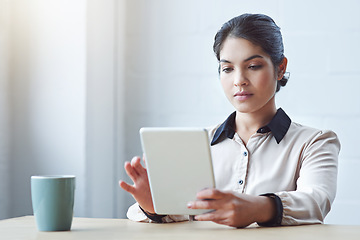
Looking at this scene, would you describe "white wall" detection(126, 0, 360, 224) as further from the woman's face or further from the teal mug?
the teal mug

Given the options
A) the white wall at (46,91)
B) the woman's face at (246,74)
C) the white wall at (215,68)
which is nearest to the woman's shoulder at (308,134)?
the woman's face at (246,74)

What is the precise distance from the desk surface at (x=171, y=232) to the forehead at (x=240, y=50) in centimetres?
45

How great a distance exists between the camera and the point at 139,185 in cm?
120

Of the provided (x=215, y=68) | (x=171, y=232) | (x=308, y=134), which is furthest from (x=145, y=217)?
(x=215, y=68)

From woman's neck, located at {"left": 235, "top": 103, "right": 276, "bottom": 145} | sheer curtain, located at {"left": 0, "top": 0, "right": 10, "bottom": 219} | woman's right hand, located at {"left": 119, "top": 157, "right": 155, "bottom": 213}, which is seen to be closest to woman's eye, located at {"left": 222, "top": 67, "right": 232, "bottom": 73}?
woman's neck, located at {"left": 235, "top": 103, "right": 276, "bottom": 145}

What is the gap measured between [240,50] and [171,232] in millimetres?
557

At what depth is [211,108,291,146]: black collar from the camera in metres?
1.49

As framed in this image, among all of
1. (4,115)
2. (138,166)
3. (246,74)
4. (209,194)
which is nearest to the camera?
(209,194)

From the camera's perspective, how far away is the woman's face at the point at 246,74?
1.40 m

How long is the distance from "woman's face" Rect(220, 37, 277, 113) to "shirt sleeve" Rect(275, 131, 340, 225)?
18 centimetres

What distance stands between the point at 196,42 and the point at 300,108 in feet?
1.59

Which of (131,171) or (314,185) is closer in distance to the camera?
(131,171)

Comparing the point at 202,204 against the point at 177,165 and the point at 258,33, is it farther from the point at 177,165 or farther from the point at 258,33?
the point at 258,33

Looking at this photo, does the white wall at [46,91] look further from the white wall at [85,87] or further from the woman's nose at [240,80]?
the woman's nose at [240,80]
